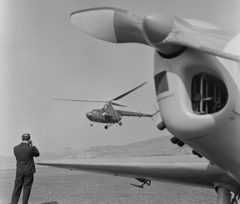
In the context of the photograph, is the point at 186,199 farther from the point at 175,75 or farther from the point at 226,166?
Result: the point at 175,75

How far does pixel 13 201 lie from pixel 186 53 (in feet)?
20.1

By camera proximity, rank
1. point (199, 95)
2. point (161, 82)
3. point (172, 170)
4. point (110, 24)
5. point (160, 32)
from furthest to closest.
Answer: point (172, 170) → point (110, 24) → point (161, 82) → point (199, 95) → point (160, 32)

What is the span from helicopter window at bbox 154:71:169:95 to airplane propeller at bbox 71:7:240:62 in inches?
9.1

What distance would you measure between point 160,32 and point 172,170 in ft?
14.4

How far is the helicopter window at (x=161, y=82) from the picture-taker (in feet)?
11.5

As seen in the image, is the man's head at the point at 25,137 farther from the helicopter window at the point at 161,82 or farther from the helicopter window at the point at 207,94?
the helicopter window at the point at 207,94

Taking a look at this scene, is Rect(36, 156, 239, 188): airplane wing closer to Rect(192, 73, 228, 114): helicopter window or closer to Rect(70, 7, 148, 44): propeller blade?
Rect(192, 73, 228, 114): helicopter window

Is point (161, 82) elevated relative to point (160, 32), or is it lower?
lower

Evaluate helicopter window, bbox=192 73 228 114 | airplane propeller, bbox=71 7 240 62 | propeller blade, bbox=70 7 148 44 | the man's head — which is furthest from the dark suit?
helicopter window, bbox=192 73 228 114

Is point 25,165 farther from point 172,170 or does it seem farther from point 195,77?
point 195,77

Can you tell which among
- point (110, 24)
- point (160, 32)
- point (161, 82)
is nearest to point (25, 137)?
point (110, 24)

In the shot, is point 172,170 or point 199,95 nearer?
point 199,95

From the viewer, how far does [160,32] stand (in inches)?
124

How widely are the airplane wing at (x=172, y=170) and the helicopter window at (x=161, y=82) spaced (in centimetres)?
271
